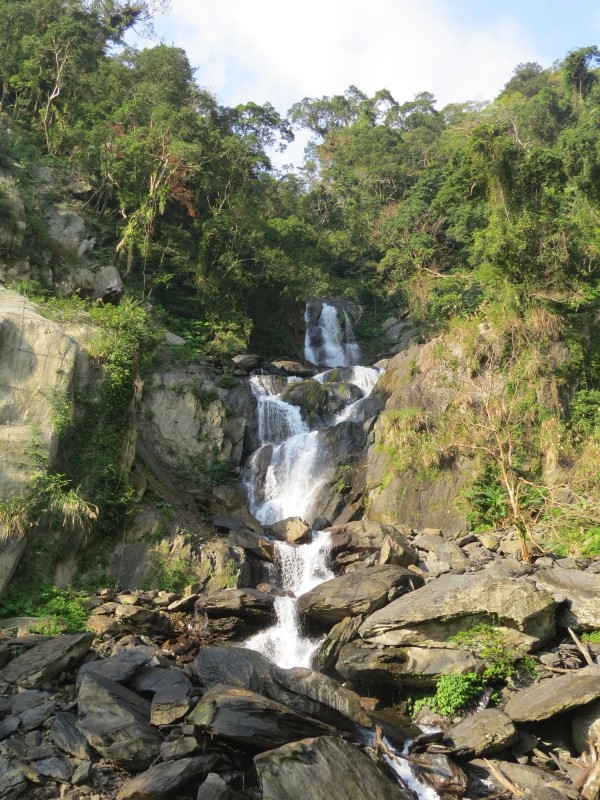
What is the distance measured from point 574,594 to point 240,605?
20.4 feet

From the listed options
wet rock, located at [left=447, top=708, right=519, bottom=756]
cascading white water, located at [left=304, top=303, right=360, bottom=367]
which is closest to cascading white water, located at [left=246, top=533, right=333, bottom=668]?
wet rock, located at [left=447, top=708, right=519, bottom=756]

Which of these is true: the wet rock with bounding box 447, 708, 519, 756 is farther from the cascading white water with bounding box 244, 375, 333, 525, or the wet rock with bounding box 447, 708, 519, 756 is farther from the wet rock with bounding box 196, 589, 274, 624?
the cascading white water with bounding box 244, 375, 333, 525

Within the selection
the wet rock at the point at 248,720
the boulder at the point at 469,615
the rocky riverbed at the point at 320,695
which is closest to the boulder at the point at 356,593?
the rocky riverbed at the point at 320,695

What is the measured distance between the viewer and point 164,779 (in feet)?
21.2

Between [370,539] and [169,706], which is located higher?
[370,539]

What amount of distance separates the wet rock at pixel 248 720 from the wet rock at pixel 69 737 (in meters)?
1.26

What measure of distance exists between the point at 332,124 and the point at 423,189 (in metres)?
18.0

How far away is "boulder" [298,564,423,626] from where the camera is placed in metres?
11.8

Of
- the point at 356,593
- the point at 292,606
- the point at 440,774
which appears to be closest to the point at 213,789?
the point at 440,774

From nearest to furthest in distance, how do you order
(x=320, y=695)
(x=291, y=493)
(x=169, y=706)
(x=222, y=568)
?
(x=169, y=706) < (x=320, y=695) < (x=222, y=568) < (x=291, y=493)

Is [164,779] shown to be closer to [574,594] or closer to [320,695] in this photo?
[320,695]

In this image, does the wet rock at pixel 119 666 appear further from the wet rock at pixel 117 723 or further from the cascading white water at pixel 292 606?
the cascading white water at pixel 292 606

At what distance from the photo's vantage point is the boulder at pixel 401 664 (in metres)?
9.80

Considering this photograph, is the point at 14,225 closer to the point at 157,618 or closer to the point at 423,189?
the point at 157,618
